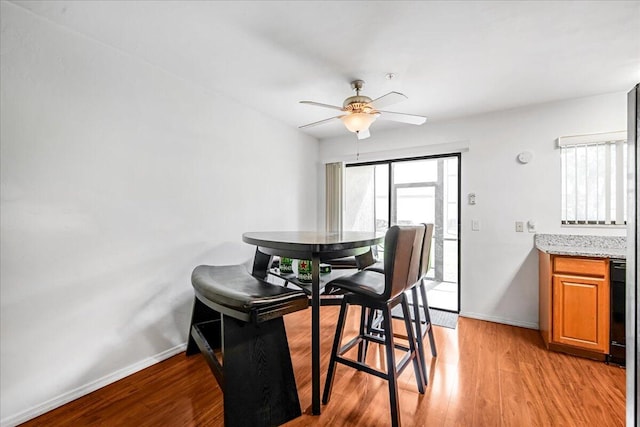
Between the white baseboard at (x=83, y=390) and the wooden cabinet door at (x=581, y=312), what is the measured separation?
327cm

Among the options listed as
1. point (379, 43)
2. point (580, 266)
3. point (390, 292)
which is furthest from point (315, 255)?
point (580, 266)

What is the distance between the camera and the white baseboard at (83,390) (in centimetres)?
154

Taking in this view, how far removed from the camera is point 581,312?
2.28 m

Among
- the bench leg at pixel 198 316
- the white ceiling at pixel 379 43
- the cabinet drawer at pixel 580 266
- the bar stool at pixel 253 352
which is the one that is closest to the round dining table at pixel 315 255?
the bar stool at pixel 253 352

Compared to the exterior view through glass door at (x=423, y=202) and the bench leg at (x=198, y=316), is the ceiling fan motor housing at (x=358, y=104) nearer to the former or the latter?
the exterior view through glass door at (x=423, y=202)

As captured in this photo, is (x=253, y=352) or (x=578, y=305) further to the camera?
(x=578, y=305)

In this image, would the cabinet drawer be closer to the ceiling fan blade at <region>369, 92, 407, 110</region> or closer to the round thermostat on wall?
the round thermostat on wall

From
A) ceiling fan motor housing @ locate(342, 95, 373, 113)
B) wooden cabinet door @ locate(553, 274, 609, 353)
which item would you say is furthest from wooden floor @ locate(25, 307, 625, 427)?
ceiling fan motor housing @ locate(342, 95, 373, 113)

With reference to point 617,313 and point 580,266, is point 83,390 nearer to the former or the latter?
point 580,266

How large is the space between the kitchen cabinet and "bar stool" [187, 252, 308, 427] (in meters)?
2.29

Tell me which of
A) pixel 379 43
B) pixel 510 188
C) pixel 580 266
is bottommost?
pixel 580 266

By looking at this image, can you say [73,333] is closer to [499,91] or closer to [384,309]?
[384,309]

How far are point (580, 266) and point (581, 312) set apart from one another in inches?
15.0

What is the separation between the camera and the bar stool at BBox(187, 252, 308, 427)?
140 cm
